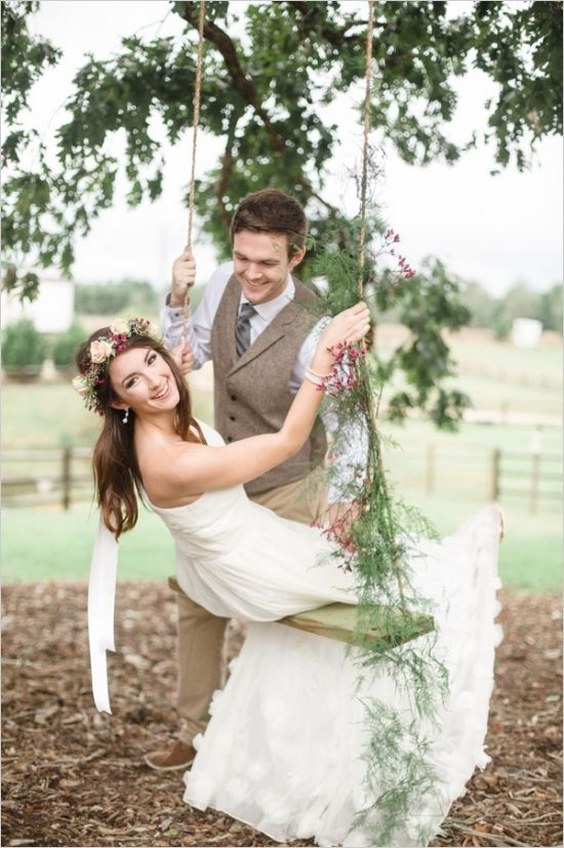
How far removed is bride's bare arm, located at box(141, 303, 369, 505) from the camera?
86.4 inches

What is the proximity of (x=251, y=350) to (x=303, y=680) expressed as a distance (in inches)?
36.1

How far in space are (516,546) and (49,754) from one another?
7.90m

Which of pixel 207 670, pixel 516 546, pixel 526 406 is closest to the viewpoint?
pixel 207 670

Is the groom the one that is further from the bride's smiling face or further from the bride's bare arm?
the bride's smiling face

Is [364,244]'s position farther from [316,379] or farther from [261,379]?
[261,379]

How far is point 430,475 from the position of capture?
13.0 meters

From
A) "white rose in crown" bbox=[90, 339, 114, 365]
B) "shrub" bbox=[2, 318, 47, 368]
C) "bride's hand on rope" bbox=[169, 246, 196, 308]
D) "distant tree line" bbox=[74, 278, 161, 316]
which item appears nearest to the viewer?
"white rose in crown" bbox=[90, 339, 114, 365]

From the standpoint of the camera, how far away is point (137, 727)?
144 inches

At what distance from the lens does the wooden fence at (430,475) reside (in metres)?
11.6

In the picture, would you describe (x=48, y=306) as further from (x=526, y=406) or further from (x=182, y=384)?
(x=182, y=384)

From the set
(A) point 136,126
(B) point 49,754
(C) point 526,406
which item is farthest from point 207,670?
(C) point 526,406

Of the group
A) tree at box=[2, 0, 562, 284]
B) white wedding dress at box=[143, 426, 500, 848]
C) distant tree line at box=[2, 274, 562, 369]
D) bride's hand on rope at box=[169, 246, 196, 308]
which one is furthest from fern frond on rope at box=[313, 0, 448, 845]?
distant tree line at box=[2, 274, 562, 369]

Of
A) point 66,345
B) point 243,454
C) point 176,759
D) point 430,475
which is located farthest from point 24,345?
point 243,454

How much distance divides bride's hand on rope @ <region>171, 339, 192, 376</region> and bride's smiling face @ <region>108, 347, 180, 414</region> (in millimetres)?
269
